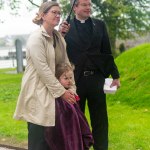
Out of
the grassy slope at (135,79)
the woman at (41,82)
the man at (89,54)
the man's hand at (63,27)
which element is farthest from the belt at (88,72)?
the grassy slope at (135,79)

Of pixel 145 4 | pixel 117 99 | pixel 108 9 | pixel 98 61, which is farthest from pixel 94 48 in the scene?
pixel 145 4

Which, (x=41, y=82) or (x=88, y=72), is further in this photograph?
(x=88, y=72)

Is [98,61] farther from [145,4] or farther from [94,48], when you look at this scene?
[145,4]

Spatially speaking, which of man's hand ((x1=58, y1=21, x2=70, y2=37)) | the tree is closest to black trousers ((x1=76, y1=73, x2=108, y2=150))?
man's hand ((x1=58, y1=21, x2=70, y2=37))

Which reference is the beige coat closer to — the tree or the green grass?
the green grass

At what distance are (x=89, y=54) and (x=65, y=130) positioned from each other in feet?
3.32

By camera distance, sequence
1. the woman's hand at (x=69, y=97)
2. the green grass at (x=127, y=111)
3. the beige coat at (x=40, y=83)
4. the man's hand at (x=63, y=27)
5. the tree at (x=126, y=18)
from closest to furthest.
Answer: the beige coat at (x=40, y=83)
the woman's hand at (x=69, y=97)
the man's hand at (x=63, y=27)
the green grass at (x=127, y=111)
the tree at (x=126, y=18)

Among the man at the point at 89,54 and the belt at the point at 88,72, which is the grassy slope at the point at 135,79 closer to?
the man at the point at 89,54

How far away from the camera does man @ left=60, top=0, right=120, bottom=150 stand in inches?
167

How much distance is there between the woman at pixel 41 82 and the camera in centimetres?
344

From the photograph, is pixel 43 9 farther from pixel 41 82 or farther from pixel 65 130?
pixel 65 130

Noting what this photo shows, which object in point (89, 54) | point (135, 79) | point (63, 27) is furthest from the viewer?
point (135, 79)

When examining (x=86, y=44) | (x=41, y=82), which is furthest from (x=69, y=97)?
(x=86, y=44)

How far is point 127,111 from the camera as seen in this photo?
7.12 m
